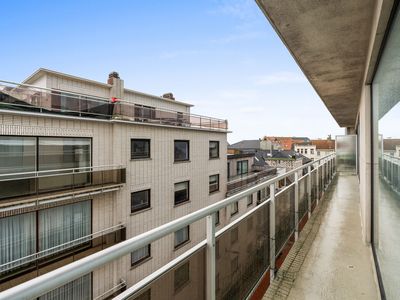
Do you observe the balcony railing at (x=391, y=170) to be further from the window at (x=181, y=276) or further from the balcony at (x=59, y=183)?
the balcony at (x=59, y=183)

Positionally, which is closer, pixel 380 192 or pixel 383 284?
pixel 383 284

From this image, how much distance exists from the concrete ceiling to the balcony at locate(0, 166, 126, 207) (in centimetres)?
624

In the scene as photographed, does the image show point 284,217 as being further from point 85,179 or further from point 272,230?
point 85,179

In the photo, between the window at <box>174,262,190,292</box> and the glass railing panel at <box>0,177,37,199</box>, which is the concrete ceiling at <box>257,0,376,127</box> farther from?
the glass railing panel at <box>0,177,37,199</box>

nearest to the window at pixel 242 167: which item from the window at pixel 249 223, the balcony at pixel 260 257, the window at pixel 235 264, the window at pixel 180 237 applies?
the window at pixel 180 237

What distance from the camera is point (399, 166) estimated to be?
194cm

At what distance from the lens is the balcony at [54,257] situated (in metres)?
5.80

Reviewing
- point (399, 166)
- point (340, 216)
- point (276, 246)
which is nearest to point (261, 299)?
point (276, 246)

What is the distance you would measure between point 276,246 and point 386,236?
1.02 m

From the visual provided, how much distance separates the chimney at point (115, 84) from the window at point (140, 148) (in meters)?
4.43

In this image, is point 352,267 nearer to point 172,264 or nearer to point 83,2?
point 172,264

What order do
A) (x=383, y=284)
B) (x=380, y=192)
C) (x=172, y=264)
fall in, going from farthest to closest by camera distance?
(x=380, y=192)
(x=383, y=284)
(x=172, y=264)

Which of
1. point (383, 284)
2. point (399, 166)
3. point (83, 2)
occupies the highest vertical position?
point (83, 2)

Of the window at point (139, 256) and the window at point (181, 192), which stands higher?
the window at point (181, 192)
